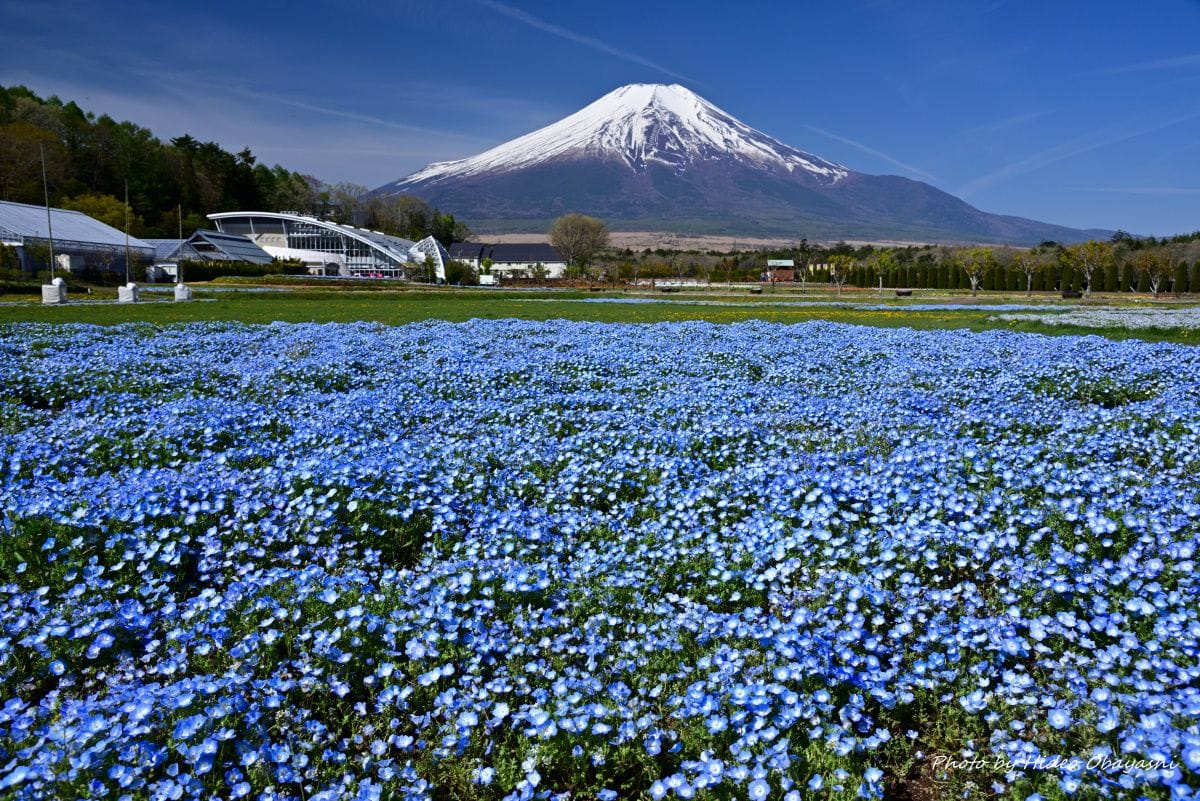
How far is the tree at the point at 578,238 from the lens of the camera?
126 m

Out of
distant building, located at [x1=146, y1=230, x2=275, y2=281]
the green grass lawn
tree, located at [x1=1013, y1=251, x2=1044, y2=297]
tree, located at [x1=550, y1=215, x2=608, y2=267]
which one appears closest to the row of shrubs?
tree, located at [x1=1013, y1=251, x2=1044, y2=297]

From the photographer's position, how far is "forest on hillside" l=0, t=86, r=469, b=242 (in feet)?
273

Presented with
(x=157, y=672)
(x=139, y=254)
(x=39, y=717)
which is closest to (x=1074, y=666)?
(x=157, y=672)

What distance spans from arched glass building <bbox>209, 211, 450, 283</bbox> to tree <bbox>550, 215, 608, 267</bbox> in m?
22.9

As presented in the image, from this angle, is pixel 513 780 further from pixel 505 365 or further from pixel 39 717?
pixel 505 365

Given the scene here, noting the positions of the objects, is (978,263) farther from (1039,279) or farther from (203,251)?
(203,251)

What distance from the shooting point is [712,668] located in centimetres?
399

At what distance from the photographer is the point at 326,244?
114000 mm

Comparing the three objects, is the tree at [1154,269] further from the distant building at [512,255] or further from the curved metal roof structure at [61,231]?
the curved metal roof structure at [61,231]

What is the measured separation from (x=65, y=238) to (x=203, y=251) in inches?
1247

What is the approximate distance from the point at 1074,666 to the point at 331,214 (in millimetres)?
153630

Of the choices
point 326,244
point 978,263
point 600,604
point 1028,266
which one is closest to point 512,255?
point 326,244

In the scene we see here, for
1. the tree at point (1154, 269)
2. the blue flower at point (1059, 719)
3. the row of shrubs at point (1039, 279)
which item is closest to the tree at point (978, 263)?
the row of shrubs at point (1039, 279)

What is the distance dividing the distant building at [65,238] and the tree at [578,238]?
67.6m
